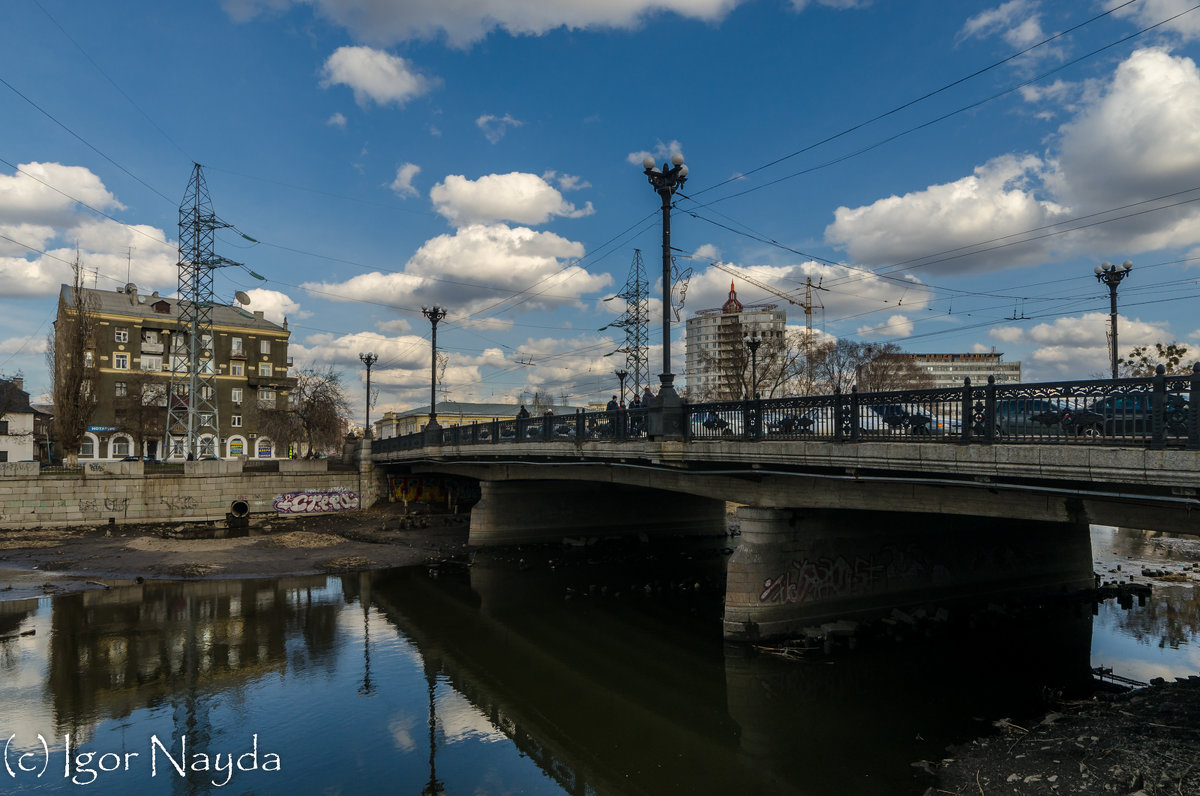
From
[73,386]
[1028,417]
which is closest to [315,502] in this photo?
[73,386]

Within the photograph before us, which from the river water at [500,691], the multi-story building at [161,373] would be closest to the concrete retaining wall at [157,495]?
the river water at [500,691]

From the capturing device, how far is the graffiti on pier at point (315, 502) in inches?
1603

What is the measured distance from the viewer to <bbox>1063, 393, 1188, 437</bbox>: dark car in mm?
8133

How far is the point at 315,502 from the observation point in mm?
41719

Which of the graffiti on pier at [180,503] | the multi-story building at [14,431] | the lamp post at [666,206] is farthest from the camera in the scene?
the multi-story building at [14,431]

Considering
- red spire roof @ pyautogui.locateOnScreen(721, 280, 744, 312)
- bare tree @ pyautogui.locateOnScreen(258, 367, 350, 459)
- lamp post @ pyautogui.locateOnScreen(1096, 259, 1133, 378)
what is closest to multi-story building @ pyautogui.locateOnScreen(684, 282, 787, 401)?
red spire roof @ pyautogui.locateOnScreen(721, 280, 744, 312)

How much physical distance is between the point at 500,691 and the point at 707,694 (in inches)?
172

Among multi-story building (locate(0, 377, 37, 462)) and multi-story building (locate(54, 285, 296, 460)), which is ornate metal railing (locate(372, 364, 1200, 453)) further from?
multi-story building (locate(0, 377, 37, 462))

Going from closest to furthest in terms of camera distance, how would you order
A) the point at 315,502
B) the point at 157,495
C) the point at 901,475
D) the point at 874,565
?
the point at 901,475 < the point at 874,565 < the point at 157,495 < the point at 315,502

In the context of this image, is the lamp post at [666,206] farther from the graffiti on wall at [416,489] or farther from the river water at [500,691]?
the graffiti on wall at [416,489]

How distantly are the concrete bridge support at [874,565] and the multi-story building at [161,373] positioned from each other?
5141cm

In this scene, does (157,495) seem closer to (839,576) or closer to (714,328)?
(839,576)

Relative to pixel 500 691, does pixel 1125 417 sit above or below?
above

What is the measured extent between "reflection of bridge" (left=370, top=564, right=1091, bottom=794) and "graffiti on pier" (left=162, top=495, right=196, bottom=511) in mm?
24302
